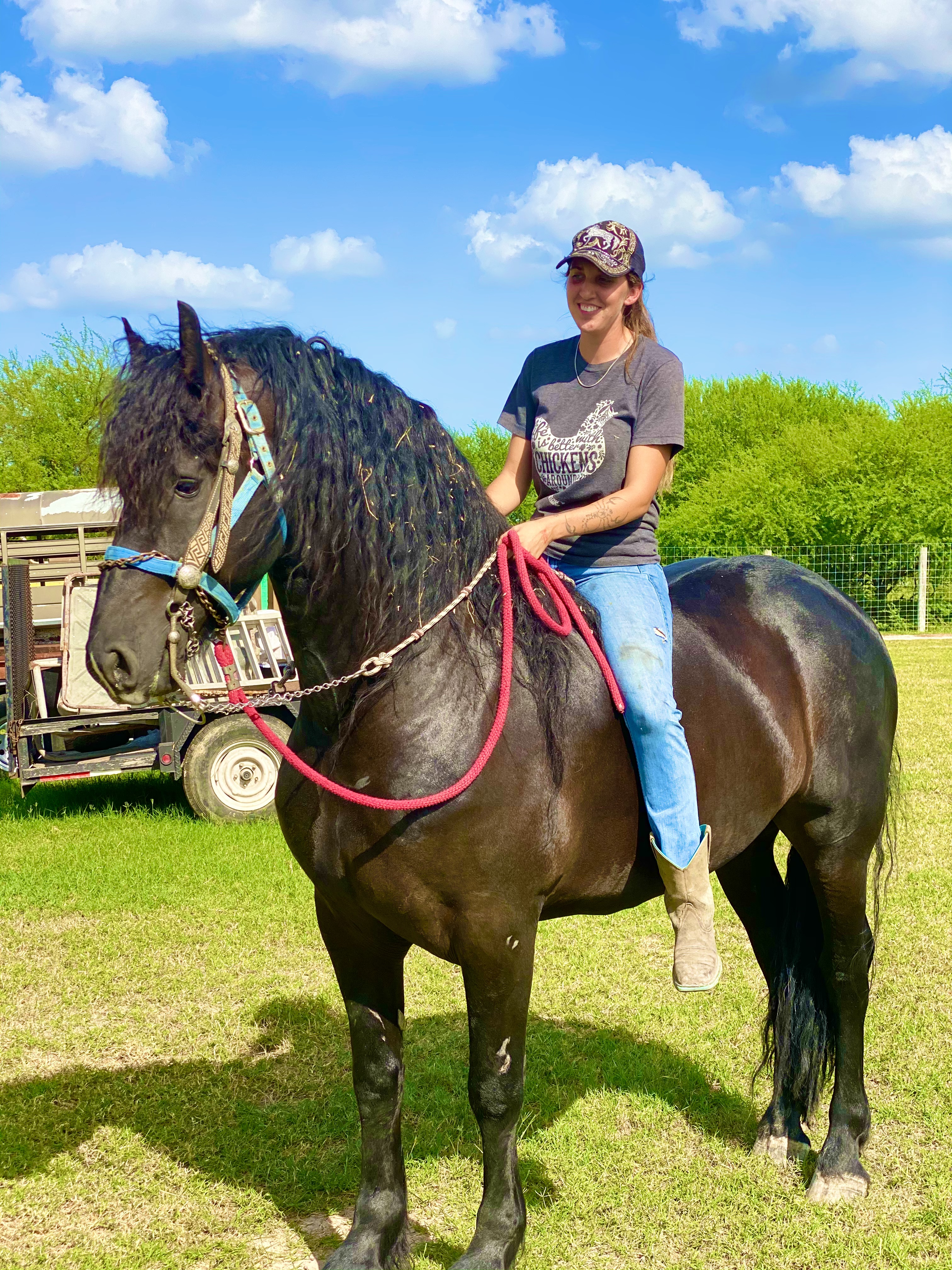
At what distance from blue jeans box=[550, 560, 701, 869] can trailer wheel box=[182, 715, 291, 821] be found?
18.4 feet

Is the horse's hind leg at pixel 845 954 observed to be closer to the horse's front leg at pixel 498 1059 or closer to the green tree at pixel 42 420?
the horse's front leg at pixel 498 1059

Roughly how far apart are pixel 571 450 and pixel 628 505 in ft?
0.79

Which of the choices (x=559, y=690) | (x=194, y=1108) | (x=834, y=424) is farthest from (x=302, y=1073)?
(x=834, y=424)

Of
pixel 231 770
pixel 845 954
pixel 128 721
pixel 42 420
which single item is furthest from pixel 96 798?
pixel 42 420

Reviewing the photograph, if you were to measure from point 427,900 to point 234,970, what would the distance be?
3.24 meters

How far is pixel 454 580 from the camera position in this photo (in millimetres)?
2689

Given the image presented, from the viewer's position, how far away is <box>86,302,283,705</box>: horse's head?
2.25 m

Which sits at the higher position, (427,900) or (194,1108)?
(427,900)

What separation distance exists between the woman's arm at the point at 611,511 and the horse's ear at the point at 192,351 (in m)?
0.96

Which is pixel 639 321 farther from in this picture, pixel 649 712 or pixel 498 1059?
pixel 498 1059

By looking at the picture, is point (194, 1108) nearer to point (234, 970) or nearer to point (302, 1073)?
point (302, 1073)

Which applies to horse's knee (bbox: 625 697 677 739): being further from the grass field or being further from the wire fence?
the wire fence

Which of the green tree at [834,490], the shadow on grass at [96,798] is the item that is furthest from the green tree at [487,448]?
the shadow on grass at [96,798]

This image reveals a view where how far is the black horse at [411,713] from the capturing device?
230 centimetres
